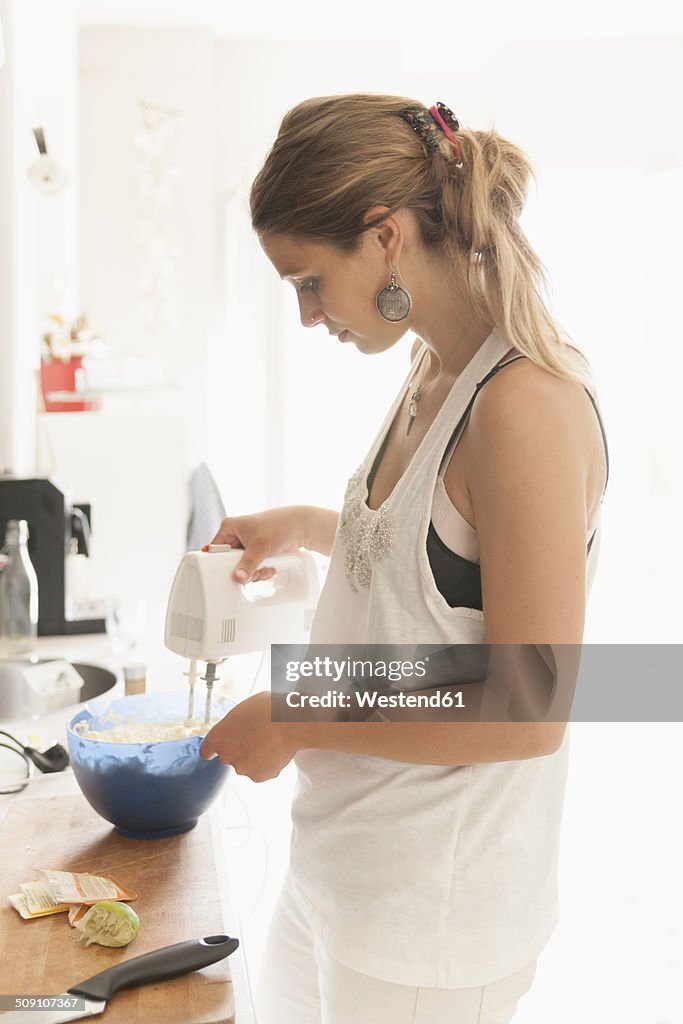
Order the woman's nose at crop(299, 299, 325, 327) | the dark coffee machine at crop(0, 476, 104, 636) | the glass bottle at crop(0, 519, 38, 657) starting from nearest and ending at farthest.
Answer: the woman's nose at crop(299, 299, 325, 327), the glass bottle at crop(0, 519, 38, 657), the dark coffee machine at crop(0, 476, 104, 636)

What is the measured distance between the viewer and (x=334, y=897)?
3.38 feet

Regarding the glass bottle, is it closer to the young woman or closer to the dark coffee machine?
the dark coffee machine

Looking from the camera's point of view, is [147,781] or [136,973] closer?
[136,973]

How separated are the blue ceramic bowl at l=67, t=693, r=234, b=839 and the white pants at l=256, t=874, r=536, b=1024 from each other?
159mm

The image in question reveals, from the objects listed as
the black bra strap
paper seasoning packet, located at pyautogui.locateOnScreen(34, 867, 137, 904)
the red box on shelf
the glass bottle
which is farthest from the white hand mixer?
the red box on shelf

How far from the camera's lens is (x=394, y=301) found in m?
1.03

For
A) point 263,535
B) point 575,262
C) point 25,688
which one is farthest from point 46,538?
point 575,262

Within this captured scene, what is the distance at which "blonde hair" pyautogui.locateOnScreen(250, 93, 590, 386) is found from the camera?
973mm

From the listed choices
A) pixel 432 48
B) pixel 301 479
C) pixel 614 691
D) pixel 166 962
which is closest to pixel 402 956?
pixel 166 962

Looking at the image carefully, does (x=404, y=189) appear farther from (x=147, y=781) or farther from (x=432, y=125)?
(x=147, y=781)

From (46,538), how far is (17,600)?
7.3 inches

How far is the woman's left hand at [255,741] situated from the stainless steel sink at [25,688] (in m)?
0.85

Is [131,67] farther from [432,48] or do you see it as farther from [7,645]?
[7,645]

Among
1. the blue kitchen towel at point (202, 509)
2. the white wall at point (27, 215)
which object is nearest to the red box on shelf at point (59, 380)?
the white wall at point (27, 215)
